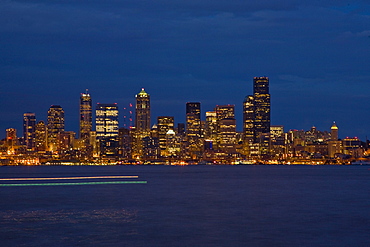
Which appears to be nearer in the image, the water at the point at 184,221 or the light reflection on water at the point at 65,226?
the light reflection on water at the point at 65,226

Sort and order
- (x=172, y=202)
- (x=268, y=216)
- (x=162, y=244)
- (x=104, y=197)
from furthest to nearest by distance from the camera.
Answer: (x=104, y=197) < (x=172, y=202) < (x=268, y=216) < (x=162, y=244)

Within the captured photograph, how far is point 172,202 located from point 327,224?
2527 cm

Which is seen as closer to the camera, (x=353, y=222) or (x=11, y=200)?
(x=353, y=222)

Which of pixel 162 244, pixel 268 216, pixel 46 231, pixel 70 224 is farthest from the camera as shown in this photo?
pixel 268 216

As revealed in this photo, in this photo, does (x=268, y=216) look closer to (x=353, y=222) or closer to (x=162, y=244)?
(x=353, y=222)

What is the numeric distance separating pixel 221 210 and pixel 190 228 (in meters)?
15.0

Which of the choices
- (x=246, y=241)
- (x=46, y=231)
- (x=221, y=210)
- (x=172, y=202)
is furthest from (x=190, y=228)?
(x=172, y=202)

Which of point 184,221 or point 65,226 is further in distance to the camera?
point 184,221

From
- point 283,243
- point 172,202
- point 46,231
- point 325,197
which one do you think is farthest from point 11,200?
point 283,243

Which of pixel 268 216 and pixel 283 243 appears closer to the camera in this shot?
pixel 283 243

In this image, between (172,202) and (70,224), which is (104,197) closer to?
(172,202)

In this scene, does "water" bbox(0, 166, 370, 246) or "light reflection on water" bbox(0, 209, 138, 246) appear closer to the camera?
"light reflection on water" bbox(0, 209, 138, 246)

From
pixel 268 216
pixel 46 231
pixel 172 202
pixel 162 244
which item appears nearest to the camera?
pixel 162 244

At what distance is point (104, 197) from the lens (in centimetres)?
8219
